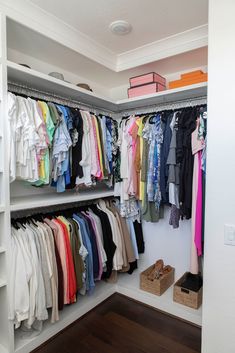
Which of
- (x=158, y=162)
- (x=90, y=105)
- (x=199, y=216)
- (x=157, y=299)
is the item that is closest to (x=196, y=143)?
(x=158, y=162)

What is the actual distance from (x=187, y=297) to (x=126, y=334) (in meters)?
0.62

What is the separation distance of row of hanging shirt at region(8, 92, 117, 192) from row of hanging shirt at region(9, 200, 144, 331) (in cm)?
33

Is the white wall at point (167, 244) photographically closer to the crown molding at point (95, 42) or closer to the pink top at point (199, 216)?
the pink top at point (199, 216)

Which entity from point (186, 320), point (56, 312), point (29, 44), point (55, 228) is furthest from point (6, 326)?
point (29, 44)

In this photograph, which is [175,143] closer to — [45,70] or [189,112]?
[189,112]

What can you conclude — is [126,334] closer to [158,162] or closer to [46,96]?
[158,162]

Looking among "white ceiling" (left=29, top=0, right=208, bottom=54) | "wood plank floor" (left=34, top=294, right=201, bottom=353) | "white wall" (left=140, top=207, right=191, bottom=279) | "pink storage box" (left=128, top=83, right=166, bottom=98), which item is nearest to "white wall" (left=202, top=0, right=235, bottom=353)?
"white ceiling" (left=29, top=0, right=208, bottom=54)

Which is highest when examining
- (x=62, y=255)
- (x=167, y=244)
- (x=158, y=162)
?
(x=158, y=162)

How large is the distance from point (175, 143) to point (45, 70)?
1.37 m

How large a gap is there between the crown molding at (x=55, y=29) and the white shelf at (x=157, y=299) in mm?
2241

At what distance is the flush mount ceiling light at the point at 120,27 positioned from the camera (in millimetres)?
1817

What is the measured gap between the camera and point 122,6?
165 cm

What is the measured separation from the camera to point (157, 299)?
228 cm

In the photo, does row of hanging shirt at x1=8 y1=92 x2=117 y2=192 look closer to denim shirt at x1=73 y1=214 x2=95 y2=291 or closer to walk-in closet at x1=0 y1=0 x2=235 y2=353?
walk-in closet at x1=0 y1=0 x2=235 y2=353
